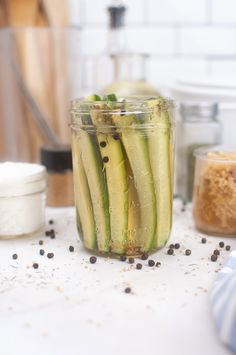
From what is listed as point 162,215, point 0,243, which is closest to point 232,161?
point 162,215

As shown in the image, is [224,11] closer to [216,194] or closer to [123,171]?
[216,194]

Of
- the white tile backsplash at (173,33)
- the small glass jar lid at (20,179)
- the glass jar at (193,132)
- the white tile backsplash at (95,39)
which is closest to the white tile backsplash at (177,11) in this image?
the white tile backsplash at (173,33)

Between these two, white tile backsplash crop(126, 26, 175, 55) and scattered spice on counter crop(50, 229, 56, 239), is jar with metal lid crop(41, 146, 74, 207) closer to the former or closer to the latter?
scattered spice on counter crop(50, 229, 56, 239)

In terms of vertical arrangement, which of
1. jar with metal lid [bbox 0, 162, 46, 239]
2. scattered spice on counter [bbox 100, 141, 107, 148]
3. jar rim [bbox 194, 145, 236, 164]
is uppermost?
scattered spice on counter [bbox 100, 141, 107, 148]

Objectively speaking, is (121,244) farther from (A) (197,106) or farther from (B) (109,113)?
(A) (197,106)

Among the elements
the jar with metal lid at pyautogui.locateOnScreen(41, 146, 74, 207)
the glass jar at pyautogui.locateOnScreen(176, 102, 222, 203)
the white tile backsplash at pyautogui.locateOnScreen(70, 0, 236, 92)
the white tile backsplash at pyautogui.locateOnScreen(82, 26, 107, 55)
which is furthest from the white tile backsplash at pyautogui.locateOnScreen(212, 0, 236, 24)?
the jar with metal lid at pyautogui.locateOnScreen(41, 146, 74, 207)

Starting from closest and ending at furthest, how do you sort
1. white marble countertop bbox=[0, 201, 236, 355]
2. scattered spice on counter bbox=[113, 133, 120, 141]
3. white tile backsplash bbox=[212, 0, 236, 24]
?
white marble countertop bbox=[0, 201, 236, 355], scattered spice on counter bbox=[113, 133, 120, 141], white tile backsplash bbox=[212, 0, 236, 24]
